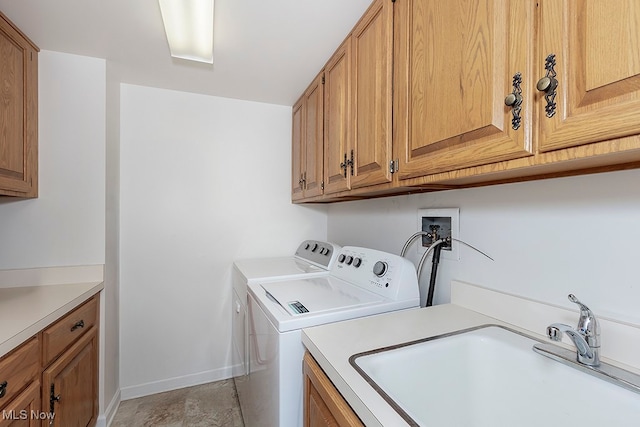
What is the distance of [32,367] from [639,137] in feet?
6.12

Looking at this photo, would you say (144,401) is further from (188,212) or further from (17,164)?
(17,164)

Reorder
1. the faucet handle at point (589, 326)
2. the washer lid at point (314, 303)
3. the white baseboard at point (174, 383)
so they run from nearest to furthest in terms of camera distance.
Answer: the faucet handle at point (589, 326) < the washer lid at point (314, 303) < the white baseboard at point (174, 383)

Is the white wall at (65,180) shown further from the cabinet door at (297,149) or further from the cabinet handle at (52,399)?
the cabinet door at (297,149)

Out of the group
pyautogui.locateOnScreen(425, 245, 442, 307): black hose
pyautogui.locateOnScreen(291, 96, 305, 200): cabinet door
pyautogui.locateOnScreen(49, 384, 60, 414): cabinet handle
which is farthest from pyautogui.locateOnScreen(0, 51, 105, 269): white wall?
pyautogui.locateOnScreen(425, 245, 442, 307): black hose

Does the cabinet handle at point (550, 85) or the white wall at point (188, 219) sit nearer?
the cabinet handle at point (550, 85)

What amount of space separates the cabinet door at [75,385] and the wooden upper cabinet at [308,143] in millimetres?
1490

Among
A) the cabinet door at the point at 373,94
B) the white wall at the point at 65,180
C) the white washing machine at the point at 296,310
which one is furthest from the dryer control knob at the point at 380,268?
the white wall at the point at 65,180

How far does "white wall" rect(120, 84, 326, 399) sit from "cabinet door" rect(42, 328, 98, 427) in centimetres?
45

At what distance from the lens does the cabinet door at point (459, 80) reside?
2.17 ft

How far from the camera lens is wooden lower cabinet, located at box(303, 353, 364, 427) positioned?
26.2 inches

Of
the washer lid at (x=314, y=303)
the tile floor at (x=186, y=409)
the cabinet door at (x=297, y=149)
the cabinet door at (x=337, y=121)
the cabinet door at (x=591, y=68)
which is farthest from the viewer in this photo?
the cabinet door at (x=297, y=149)

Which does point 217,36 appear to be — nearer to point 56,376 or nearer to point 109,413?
point 56,376

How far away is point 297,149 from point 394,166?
1.28m

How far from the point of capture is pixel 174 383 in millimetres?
2088
